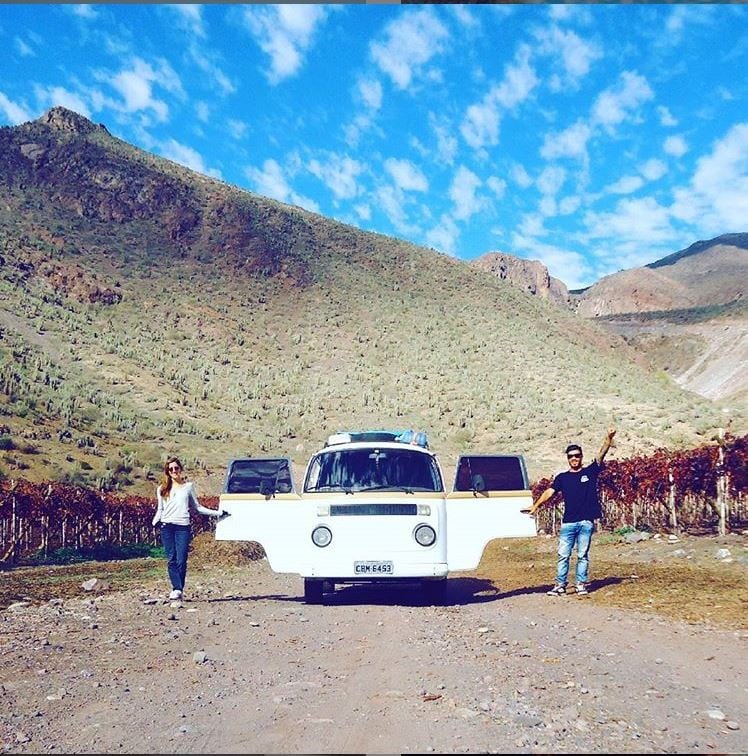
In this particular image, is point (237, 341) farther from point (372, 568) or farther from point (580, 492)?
point (372, 568)

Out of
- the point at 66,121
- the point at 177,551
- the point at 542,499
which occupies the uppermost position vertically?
the point at 66,121

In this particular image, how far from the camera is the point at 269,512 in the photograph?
10383mm

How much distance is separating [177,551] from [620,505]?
625 inches

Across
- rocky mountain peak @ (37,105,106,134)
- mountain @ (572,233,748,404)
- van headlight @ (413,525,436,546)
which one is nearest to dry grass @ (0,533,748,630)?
van headlight @ (413,525,436,546)

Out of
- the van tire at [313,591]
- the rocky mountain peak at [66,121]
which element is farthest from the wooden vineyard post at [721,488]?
the rocky mountain peak at [66,121]

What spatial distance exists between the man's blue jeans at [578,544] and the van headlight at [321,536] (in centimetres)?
341

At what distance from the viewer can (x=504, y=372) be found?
64062 mm

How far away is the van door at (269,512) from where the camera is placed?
400 inches

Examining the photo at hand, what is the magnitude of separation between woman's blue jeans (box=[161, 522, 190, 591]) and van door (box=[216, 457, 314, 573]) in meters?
0.62

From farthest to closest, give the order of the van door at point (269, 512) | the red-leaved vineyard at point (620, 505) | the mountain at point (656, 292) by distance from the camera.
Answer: the mountain at point (656, 292) < the red-leaved vineyard at point (620, 505) < the van door at point (269, 512)

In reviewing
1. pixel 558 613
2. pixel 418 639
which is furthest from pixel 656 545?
pixel 418 639

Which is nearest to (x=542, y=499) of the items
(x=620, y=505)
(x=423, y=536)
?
(x=423, y=536)

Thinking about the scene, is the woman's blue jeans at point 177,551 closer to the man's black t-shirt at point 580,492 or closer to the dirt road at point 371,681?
the dirt road at point 371,681

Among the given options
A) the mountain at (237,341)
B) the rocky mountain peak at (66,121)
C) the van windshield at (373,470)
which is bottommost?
the van windshield at (373,470)
